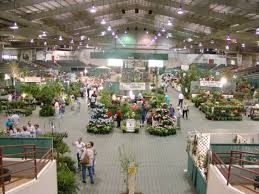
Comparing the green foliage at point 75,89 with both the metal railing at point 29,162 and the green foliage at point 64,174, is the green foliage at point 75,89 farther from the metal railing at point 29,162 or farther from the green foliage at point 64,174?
the metal railing at point 29,162

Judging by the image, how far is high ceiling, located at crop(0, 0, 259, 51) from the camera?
2103 cm

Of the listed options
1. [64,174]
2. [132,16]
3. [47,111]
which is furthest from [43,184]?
[132,16]

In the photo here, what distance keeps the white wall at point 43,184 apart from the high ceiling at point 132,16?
14282 mm

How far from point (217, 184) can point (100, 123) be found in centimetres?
1113

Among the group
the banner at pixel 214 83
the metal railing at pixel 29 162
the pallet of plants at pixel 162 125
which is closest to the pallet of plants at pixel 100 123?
the pallet of plants at pixel 162 125

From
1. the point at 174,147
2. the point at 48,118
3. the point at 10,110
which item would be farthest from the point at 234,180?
the point at 10,110

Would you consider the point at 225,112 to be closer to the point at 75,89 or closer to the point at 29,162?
the point at 75,89

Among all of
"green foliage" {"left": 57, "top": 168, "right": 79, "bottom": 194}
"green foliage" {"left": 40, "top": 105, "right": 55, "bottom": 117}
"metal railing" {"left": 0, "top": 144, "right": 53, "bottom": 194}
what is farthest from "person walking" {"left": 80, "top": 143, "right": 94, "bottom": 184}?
"green foliage" {"left": 40, "top": 105, "right": 55, "bottom": 117}

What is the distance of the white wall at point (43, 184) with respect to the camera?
6213mm

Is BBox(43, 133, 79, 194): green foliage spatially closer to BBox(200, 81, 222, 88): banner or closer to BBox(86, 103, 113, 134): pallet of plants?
BBox(86, 103, 113, 134): pallet of plants

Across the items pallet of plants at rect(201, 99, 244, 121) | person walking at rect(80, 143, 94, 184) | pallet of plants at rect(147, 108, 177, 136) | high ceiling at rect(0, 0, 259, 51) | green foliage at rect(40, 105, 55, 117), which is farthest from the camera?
green foliage at rect(40, 105, 55, 117)

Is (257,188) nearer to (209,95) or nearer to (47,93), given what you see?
(47,93)

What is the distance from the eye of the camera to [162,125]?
58.0 feet

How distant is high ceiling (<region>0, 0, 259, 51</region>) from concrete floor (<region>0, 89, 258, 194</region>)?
741 cm
